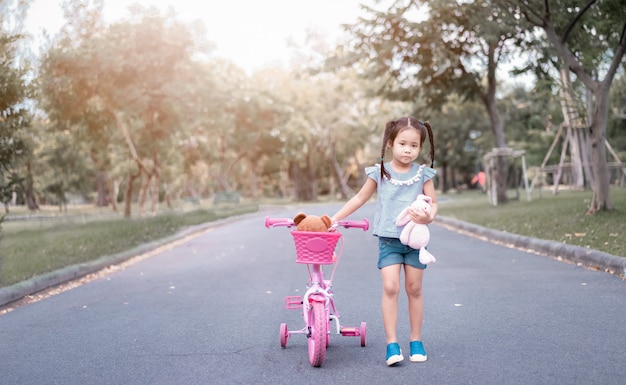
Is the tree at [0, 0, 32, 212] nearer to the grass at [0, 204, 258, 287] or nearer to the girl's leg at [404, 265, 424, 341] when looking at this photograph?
the grass at [0, 204, 258, 287]

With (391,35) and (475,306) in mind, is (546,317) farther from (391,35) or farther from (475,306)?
(391,35)

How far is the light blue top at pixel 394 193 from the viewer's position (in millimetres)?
5070

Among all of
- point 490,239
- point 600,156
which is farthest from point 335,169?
point 600,156

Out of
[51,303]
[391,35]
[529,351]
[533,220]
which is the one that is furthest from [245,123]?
[529,351]

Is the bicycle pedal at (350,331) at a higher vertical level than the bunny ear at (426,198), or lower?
lower

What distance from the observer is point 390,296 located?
203 inches

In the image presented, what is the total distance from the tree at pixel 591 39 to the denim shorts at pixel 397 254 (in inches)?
498

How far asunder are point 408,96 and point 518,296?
64.7 feet

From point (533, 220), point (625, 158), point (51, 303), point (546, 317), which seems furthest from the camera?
point (625, 158)

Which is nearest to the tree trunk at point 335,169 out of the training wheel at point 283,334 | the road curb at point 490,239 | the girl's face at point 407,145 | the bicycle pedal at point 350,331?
the road curb at point 490,239

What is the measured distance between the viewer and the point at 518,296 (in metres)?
8.15

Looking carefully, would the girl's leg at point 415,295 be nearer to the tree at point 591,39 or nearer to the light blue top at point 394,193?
the light blue top at point 394,193

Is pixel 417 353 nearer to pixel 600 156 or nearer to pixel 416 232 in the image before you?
pixel 416 232

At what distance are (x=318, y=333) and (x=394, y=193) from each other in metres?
1.10
